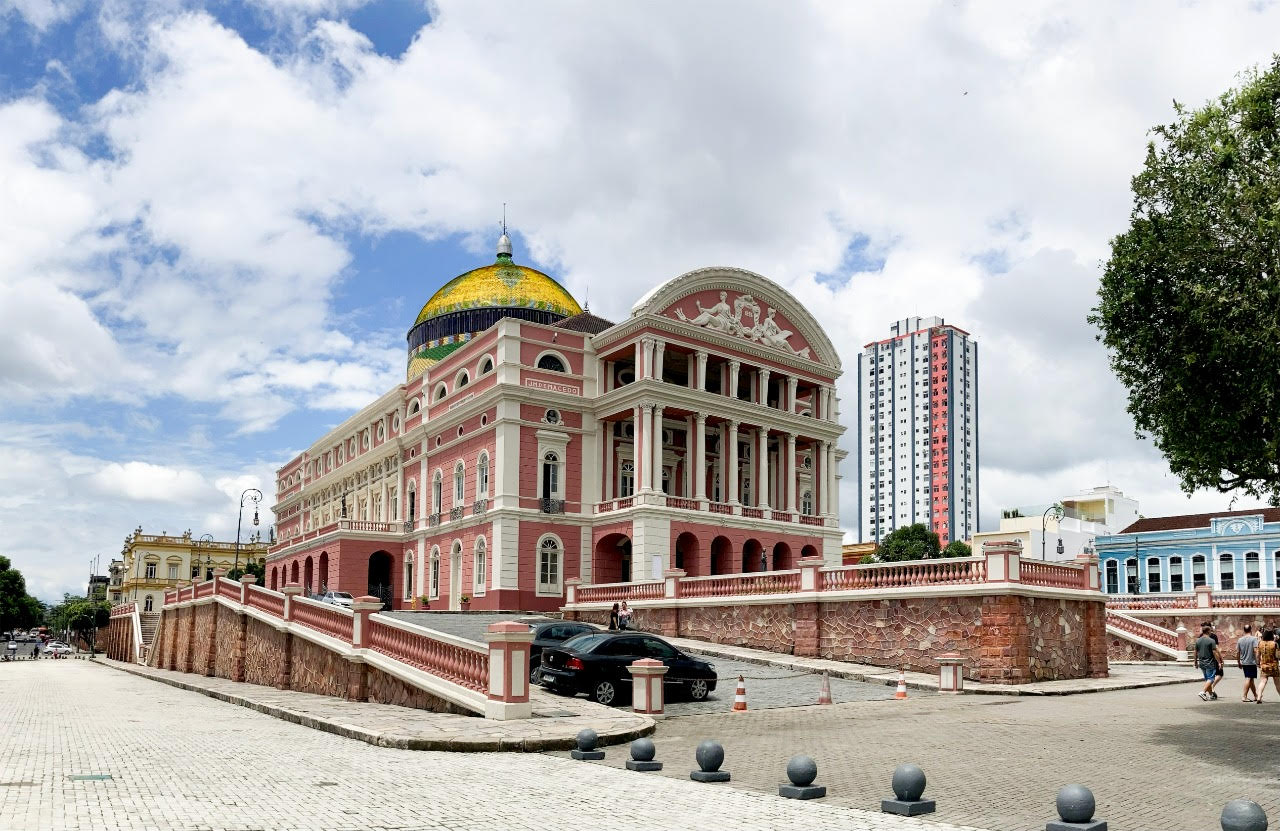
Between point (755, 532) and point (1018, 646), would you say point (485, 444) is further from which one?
point (1018, 646)

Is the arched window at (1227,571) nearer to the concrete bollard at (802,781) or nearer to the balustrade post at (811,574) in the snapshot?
the balustrade post at (811,574)

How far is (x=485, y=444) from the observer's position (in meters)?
45.8

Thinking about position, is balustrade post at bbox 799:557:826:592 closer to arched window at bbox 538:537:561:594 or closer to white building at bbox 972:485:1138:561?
arched window at bbox 538:537:561:594

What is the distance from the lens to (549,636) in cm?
2547

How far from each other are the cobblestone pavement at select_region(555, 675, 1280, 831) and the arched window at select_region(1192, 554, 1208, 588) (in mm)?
50469

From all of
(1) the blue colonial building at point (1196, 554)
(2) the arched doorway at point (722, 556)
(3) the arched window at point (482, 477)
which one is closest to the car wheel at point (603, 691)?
(2) the arched doorway at point (722, 556)

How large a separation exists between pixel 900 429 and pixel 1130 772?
455ft

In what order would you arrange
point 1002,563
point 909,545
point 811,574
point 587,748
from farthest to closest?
point 909,545 < point 811,574 < point 1002,563 < point 587,748

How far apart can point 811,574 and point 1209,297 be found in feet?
55.5

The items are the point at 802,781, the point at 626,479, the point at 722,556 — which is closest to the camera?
the point at 802,781

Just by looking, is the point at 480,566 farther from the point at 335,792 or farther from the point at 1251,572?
the point at 1251,572

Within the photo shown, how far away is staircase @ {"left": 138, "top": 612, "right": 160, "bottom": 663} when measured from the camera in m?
58.2

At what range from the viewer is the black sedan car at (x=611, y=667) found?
21.0 meters

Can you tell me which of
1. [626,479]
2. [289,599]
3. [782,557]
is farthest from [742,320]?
[289,599]
